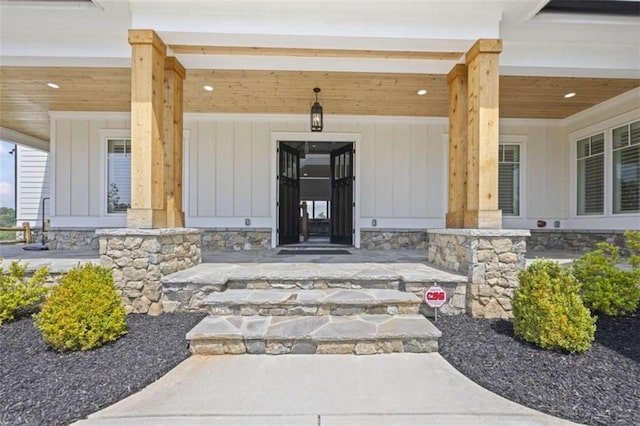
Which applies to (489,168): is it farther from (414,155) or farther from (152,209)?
(152,209)

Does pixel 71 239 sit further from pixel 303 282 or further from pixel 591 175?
pixel 591 175

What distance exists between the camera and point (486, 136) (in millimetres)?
3305

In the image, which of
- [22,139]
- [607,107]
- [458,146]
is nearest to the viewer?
[458,146]

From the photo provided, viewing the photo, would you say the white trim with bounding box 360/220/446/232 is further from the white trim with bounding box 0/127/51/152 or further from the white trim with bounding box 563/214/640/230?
the white trim with bounding box 0/127/51/152

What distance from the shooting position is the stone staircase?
8.04 feet

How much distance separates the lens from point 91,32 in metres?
3.58

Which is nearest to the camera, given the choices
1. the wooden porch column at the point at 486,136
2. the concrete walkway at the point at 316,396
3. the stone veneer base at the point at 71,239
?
the concrete walkway at the point at 316,396

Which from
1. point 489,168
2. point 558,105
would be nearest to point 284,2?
point 489,168

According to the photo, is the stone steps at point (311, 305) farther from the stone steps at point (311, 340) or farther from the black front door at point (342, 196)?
the black front door at point (342, 196)

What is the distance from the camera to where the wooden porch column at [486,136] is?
10.8 ft

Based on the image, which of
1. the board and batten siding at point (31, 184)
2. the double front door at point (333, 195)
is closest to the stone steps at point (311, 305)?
the double front door at point (333, 195)

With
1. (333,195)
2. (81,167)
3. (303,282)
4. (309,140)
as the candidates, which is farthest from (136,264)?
(333,195)

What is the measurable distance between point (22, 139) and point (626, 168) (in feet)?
41.9

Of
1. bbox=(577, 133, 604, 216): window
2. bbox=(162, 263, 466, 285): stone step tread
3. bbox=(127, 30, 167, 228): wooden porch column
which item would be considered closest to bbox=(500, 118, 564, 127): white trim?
bbox=(577, 133, 604, 216): window
